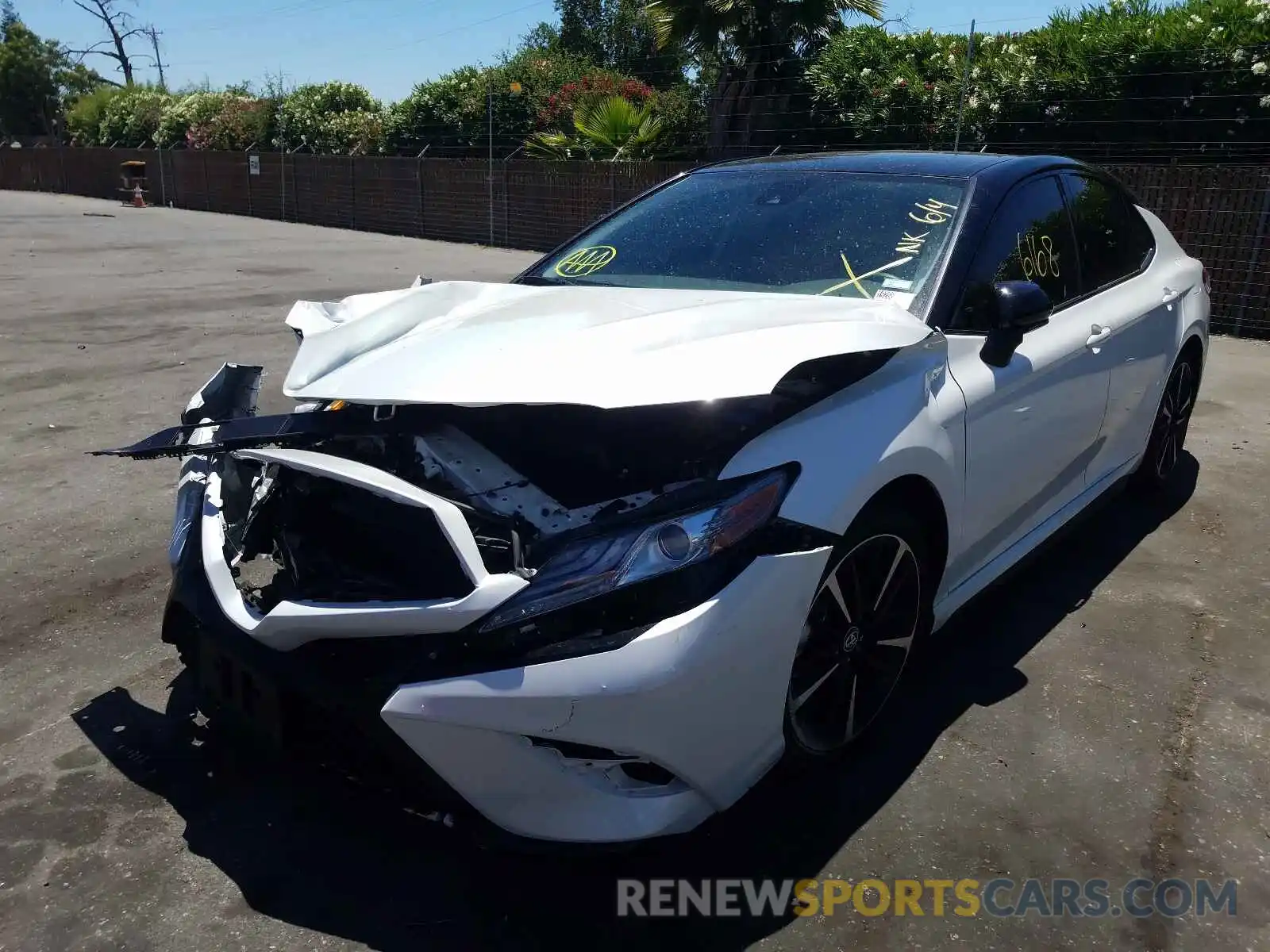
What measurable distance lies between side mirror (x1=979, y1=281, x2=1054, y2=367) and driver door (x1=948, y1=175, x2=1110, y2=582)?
34 mm

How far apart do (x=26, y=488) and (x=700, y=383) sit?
4164 mm

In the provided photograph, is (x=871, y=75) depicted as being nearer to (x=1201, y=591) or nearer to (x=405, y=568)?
(x=1201, y=591)

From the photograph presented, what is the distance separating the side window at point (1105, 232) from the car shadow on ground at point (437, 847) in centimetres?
184

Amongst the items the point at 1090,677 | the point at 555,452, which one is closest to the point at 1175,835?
the point at 1090,677

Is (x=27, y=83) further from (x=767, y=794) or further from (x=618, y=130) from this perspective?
(x=767, y=794)

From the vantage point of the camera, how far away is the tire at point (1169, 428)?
187 inches

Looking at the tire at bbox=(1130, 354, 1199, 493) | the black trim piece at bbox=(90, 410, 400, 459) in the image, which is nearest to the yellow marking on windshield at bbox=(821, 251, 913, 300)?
the black trim piece at bbox=(90, 410, 400, 459)

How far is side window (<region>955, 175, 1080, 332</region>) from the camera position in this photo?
315cm

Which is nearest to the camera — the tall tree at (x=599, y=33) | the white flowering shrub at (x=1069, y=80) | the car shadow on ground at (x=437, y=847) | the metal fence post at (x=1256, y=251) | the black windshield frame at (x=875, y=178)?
the car shadow on ground at (x=437, y=847)

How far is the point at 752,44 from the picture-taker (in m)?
15.9

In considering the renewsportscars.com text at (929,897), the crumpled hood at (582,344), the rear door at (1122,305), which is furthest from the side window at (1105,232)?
the renewsportscars.com text at (929,897)

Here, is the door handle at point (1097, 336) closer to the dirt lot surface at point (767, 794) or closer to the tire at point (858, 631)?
the dirt lot surface at point (767, 794)

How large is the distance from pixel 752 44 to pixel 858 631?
49.1 feet

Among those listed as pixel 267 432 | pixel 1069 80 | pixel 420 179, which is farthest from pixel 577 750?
pixel 420 179
